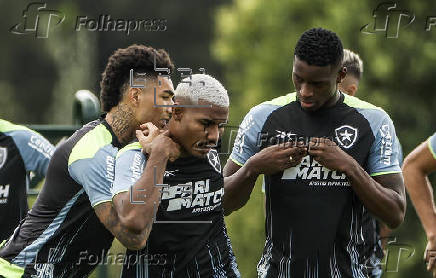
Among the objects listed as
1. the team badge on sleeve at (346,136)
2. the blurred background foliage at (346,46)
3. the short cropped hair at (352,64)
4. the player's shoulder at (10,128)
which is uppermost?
the blurred background foliage at (346,46)

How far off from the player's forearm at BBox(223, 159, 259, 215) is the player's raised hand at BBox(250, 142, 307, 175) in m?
0.04

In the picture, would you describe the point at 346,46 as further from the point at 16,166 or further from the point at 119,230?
the point at 119,230

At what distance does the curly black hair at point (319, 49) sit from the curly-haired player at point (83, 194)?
35.8 inches

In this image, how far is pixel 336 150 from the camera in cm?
489

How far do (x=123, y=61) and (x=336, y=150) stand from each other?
60.8 inches

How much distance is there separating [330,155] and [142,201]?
1.09 m

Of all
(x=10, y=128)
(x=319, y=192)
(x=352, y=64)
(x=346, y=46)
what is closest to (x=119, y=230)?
(x=319, y=192)

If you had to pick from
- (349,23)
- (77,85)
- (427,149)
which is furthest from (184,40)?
(427,149)

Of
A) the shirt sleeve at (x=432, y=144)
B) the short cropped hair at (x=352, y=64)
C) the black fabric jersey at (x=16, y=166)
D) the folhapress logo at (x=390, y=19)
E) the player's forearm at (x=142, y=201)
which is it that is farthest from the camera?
the folhapress logo at (x=390, y=19)

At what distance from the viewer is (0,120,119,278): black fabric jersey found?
16.7 ft

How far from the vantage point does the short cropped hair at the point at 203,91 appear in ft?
15.8

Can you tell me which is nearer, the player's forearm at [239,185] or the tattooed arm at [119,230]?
the tattooed arm at [119,230]

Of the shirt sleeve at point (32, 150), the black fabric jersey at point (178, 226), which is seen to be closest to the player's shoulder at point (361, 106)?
the black fabric jersey at point (178, 226)

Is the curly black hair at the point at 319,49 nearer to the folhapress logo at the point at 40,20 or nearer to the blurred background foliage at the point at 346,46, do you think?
the blurred background foliage at the point at 346,46
